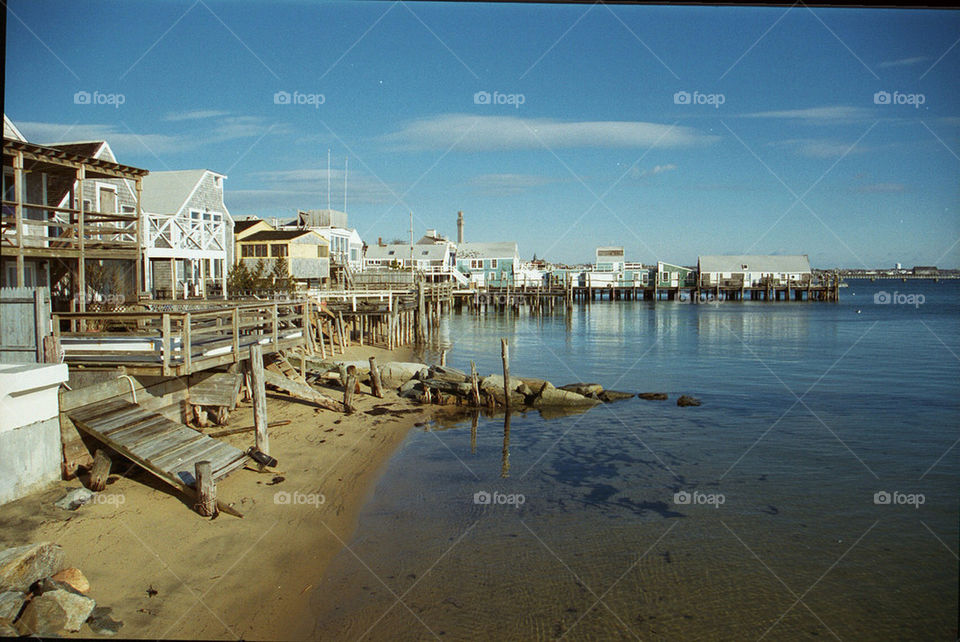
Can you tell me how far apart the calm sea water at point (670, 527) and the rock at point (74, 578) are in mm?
2479

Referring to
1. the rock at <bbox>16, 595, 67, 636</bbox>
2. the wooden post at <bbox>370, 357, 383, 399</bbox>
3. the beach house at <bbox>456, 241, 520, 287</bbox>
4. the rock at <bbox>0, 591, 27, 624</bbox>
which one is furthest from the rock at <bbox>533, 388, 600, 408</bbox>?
the beach house at <bbox>456, 241, 520, 287</bbox>

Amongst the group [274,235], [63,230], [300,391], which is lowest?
[300,391]

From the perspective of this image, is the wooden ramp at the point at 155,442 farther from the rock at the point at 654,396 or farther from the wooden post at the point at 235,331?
the rock at the point at 654,396

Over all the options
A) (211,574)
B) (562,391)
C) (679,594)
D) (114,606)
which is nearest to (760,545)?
(679,594)

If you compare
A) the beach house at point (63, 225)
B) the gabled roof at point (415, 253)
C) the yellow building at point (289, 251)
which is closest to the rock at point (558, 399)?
the beach house at point (63, 225)

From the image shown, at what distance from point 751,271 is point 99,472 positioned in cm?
9921

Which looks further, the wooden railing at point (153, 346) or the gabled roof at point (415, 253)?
the gabled roof at point (415, 253)

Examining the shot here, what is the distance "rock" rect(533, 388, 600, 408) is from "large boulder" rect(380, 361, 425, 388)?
4269 mm

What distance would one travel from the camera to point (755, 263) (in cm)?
10000

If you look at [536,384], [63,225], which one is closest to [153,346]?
[63,225]

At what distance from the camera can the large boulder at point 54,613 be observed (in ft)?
21.7

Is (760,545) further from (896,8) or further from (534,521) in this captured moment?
(896,8)

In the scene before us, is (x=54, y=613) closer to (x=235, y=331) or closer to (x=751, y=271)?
(x=235, y=331)

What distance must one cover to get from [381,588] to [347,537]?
5.70 feet
